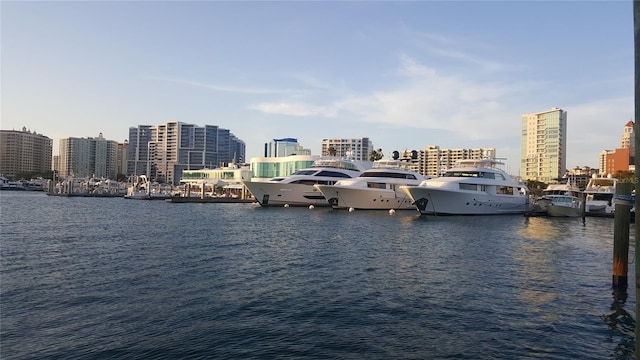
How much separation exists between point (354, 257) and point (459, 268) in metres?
5.66

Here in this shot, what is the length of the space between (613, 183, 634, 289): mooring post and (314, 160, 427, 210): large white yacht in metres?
46.4

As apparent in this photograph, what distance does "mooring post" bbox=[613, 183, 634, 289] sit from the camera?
615 inches

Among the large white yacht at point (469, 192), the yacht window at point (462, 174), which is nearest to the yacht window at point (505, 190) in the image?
the large white yacht at point (469, 192)

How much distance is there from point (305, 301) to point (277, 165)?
104m

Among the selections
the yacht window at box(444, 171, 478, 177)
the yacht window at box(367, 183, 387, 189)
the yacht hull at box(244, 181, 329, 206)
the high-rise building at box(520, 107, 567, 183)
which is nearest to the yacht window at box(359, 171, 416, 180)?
the yacht window at box(367, 183, 387, 189)

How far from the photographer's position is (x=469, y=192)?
53.5m

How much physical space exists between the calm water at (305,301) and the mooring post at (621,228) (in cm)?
81

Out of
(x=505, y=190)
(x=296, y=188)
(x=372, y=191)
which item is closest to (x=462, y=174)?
(x=505, y=190)

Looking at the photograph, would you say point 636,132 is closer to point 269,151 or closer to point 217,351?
point 217,351

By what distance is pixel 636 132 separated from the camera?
5766mm

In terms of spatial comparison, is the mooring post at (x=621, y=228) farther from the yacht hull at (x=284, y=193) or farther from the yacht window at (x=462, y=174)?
the yacht hull at (x=284, y=193)

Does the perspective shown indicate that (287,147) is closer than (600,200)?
No

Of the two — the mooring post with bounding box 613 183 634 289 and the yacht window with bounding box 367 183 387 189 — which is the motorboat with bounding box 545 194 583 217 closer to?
the yacht window with bounding box 367 183 387 189

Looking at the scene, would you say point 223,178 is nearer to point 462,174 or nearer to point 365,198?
point 365,198
